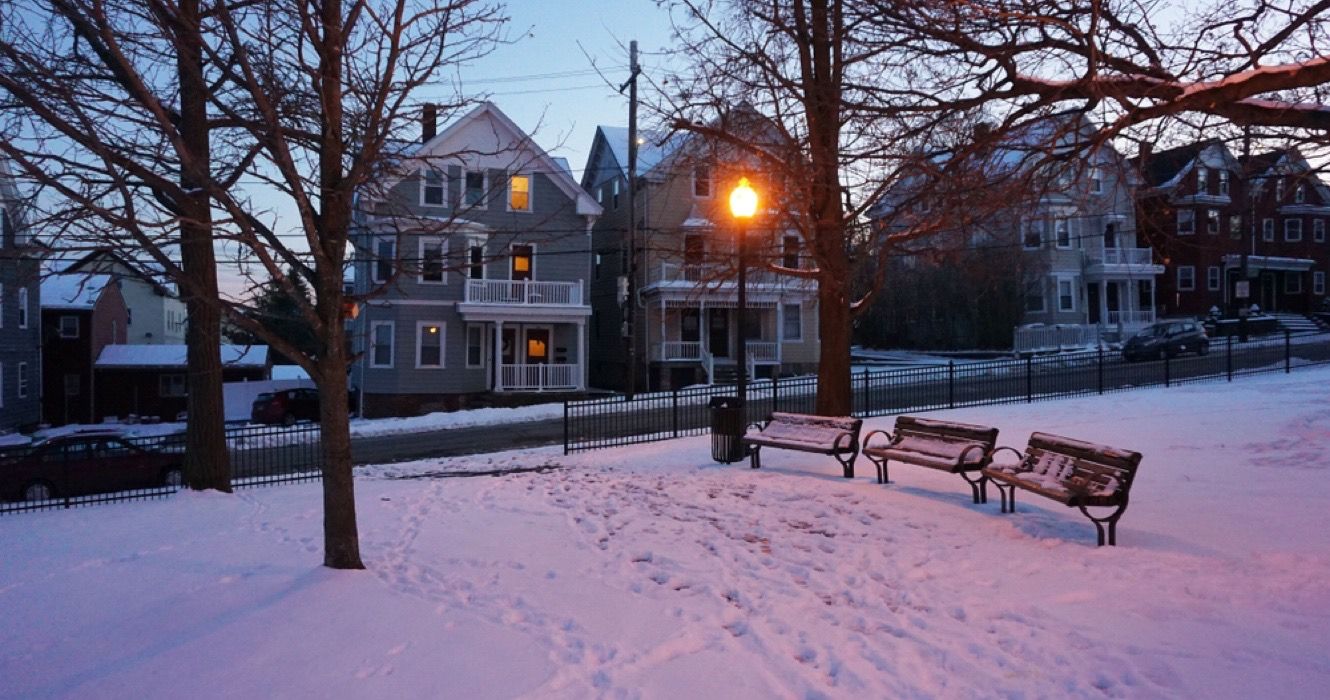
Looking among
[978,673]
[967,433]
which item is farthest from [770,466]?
[978,673]

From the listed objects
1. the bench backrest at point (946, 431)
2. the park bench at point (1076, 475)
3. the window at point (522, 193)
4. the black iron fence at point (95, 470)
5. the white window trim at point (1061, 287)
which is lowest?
the black iron fence at point (95, 470)

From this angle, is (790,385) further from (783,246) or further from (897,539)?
(897,539)

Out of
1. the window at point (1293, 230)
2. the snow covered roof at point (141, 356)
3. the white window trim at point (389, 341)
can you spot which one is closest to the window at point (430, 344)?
the white window trim at point (389, 341)

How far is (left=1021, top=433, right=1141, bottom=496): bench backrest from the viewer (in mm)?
7340

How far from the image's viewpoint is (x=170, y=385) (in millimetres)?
41375

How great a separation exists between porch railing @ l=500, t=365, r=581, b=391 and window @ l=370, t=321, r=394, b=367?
420 centimetres

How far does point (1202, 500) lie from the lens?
9109mm

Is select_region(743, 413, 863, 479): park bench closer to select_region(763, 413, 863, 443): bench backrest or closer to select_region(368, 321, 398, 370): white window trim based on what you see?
select_region(763, 413, 863, 443): bench backrest

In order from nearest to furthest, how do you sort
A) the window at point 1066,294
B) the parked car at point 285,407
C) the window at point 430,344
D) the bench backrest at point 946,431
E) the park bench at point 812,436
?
1. the bench backrest at point 946,431
2. the park bench at point 812,436
3. the parked car at point 285,407
4. the window at point 430,344
5. the window at point 1066,294

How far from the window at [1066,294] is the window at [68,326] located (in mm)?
47342

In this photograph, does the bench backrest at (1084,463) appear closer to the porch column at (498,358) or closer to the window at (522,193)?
the porch column at (498,358)

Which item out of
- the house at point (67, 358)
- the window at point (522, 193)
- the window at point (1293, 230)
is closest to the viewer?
the window at point (522, 193)

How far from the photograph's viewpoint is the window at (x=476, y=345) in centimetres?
3262

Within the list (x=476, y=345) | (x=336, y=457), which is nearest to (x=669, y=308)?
(x=476, y=345)
